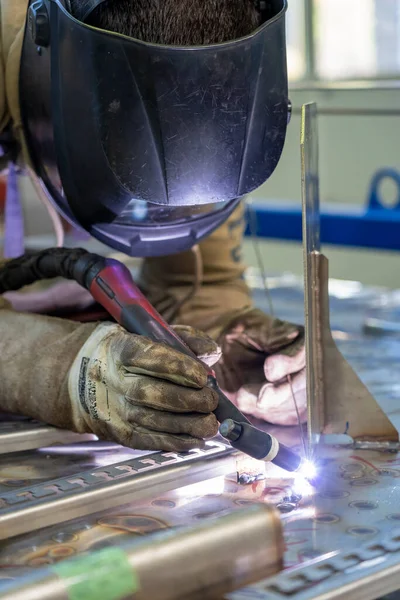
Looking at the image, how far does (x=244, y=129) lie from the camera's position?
126 cm

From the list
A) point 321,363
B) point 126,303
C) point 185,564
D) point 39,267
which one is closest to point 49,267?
point 39,267

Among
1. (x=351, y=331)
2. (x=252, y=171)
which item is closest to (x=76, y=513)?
(x=252, y=171)

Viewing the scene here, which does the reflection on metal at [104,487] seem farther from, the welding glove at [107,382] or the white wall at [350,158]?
the white wall at [350,158]

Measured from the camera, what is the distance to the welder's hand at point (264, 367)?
4.69 ft

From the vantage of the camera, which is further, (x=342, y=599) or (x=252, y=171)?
(x=252, y=171)

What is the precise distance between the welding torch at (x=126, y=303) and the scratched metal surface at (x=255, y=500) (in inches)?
2.2

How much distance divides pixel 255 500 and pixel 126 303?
333 millimetres

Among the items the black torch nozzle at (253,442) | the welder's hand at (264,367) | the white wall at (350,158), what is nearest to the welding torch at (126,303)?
the black torch nozzle at (253,442)

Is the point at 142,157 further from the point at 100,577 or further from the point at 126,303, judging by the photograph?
the point at 100,577

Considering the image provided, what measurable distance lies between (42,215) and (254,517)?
3166 millimetres

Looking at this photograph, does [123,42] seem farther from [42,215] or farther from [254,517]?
[42,215]

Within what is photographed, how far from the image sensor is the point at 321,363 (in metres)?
1.32

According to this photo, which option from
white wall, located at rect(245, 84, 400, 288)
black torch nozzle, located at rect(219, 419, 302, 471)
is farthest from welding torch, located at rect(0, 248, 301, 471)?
white wall, located at rect(245, 84, 400, 288)

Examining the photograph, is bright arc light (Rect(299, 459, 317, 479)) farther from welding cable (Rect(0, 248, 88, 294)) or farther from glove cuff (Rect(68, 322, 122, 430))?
welding cable (Rect(0, 248, 88, 294))
